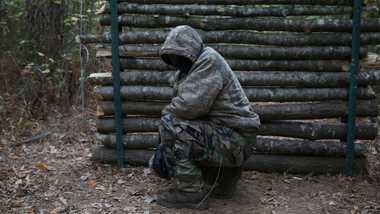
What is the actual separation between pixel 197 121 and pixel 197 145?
233 mm

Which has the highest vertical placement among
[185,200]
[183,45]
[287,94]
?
[183,45]

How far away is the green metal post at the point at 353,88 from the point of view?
598 cm

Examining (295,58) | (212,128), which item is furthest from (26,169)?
(295,58)

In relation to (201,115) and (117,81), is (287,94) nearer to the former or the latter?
(201,115)

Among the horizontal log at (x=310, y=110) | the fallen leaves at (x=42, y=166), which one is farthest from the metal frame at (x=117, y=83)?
the horizontal log at (x=310, y=110)

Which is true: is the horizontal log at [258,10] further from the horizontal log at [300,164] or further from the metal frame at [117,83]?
the horizontal log at [300,164]

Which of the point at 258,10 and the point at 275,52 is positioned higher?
the point at 258,10

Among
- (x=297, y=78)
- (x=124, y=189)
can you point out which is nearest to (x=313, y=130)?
(x=297, y=78)

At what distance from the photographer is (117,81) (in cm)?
632

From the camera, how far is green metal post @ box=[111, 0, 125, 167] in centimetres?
624

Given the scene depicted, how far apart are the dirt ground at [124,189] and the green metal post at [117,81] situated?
257 mm

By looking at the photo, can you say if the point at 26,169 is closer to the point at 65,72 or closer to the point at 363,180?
the point at 65,72

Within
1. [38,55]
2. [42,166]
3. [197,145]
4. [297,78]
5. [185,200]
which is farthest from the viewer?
[38,55]

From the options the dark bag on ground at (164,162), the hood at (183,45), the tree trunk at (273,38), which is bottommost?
the dark bag on ground at (164,162)
